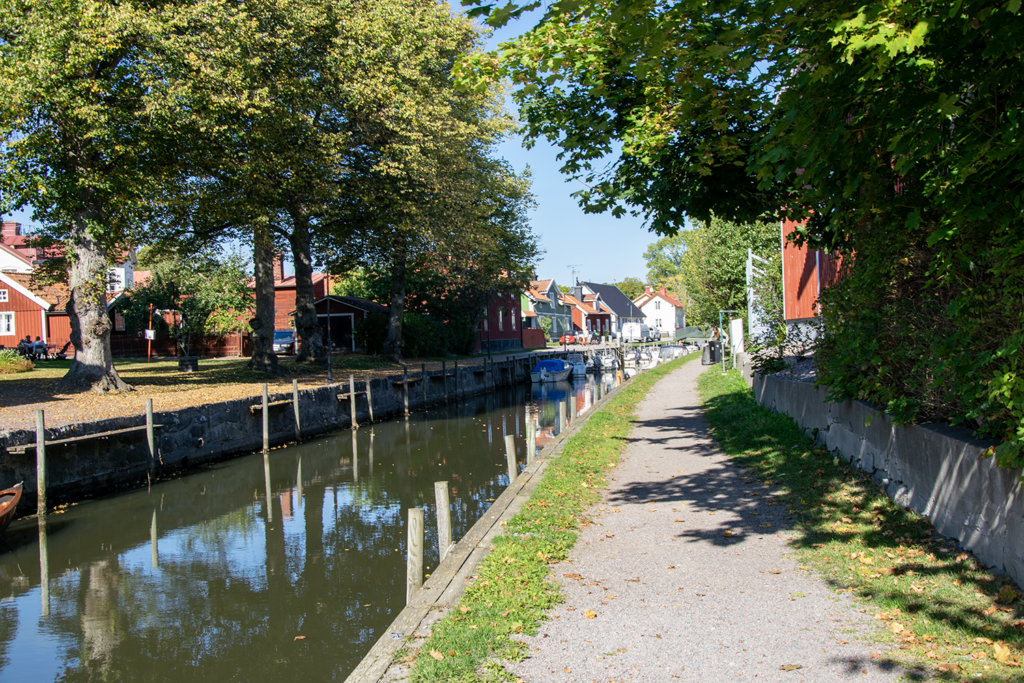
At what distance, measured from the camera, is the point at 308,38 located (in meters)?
22.2

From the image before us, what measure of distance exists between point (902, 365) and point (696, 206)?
5.41 metres

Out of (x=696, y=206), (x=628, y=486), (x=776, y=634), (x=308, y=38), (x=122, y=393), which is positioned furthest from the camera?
(x=308, y=38)

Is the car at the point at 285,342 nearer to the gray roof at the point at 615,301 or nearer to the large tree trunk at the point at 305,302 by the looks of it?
the large tree trunk at the point at 305,302

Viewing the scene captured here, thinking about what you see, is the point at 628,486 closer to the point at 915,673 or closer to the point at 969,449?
the point at 969,449

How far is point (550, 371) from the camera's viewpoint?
43.3m

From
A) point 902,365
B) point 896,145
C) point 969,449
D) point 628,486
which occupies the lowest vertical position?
point 628,486

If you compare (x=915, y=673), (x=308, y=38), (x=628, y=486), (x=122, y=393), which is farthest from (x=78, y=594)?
(x=308, y=38)

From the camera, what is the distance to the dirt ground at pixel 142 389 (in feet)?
53.0

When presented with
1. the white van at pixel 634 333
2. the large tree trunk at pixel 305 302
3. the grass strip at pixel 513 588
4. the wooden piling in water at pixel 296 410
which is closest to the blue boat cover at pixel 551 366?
the large tree trunk at pixel 305 302

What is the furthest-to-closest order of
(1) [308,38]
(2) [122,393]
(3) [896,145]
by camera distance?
(1) [308,38] → (2) [122,393] → (3) [896,145]

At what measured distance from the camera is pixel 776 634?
16.8 feet

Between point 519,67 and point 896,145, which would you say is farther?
point 519,67

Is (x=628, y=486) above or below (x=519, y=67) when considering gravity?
below

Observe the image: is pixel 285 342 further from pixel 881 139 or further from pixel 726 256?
pixel 881 139
